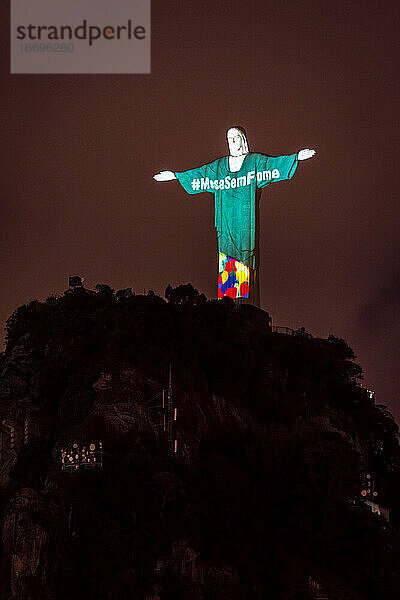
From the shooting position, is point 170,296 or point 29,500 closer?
point 29,500

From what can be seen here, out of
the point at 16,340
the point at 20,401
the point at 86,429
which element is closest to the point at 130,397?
the point at 86,429

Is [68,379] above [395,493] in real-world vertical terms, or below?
above

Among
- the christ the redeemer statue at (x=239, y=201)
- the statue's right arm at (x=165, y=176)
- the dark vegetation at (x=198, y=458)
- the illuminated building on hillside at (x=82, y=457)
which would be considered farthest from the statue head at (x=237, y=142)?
the illuminated building on hillside at (x=82, y=457)

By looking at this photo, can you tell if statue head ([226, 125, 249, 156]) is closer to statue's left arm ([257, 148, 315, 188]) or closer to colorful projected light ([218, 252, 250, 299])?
statue's left arm ([257, 148, 315, 188])

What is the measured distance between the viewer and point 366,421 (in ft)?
130

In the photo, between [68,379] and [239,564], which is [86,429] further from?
[239,564]

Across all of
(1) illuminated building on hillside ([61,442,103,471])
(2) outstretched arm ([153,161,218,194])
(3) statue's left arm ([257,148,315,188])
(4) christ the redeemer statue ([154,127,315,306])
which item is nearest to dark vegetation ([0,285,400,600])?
(1) illuminated building on hillside ([61,442,103,471])

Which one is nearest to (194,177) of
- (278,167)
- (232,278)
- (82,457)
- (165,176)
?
(165,176)

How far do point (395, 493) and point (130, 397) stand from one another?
11.5 metres

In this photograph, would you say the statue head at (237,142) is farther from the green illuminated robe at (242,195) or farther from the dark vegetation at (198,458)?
the dark vegetation at (198,458)

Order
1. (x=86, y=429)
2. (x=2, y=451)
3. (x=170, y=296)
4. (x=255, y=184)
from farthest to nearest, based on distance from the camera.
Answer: (x=255, y=184) < (x=170, y=296) < (x=2, y=451) < (x=86, y=429)

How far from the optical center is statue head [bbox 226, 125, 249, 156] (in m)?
45.4

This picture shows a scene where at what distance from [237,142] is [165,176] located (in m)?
4.16

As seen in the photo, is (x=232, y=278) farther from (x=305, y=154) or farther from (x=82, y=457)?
(x=82, y=457)
